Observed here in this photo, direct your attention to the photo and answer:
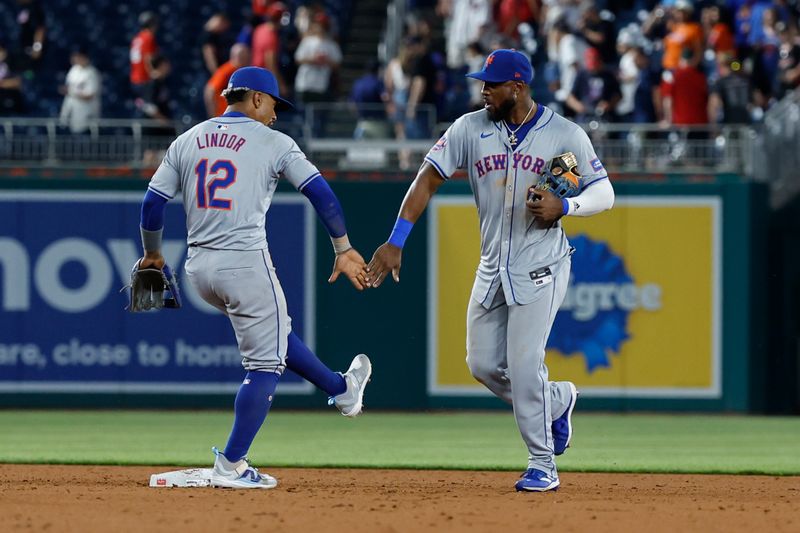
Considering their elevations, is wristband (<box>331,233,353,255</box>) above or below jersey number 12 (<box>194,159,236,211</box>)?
below

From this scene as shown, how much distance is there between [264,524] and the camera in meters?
6.29

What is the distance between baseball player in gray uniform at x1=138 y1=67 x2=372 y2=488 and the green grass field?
1.89 m

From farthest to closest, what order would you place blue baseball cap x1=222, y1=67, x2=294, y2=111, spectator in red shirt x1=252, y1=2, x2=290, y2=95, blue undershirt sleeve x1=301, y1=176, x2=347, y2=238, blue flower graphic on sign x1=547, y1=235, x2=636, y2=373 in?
spectator in red shirt x1=252, y1=2, x2=290, y2=95 → blue flower graphic on sign x1=547, y1=235, x2=636, y2=373 → blue baseball cap x1=222, y1=67, x2=294, y2=111 → blue undershirt sleeve x1=301, y1=176, x2=347, y2=238

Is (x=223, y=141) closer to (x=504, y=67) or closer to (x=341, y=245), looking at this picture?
(x=341, y=245)

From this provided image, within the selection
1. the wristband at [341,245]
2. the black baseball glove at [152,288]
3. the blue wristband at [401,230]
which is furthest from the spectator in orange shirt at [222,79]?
the wristband at [341,245]

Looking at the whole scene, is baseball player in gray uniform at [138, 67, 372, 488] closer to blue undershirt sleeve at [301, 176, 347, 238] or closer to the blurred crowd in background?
blue undershirt sleeve at [301, 176, 347, 238]

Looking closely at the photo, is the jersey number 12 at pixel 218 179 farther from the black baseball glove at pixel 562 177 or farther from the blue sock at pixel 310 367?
the black baseball glove at pixel 562 177

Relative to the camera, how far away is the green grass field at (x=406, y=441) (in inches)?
377

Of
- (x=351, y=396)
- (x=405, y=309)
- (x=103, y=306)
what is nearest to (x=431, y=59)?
(x=405, y=309)

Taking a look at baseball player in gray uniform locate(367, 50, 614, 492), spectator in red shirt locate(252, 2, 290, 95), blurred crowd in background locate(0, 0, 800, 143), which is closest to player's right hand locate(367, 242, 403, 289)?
baseball player in gray uniform locate(367, 50, 614, 492)

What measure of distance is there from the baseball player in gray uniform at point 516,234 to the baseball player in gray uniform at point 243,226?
1.63ft

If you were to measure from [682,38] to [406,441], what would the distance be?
250 inches

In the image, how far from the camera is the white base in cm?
759

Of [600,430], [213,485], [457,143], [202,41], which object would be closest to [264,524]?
[213,485]
